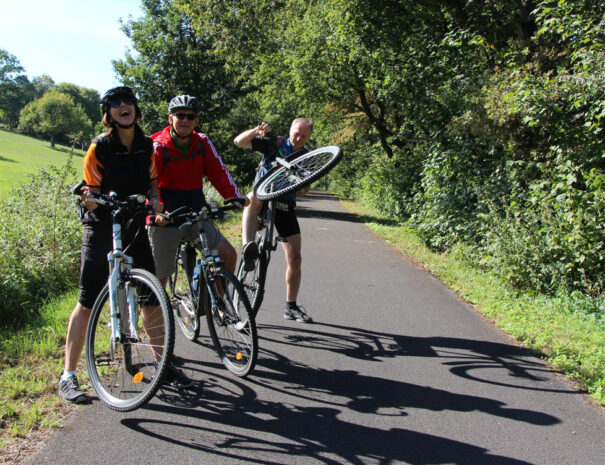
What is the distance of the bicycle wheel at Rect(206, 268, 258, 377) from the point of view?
11.2 ft

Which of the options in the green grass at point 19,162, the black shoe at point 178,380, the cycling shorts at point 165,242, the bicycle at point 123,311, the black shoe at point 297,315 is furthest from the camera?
the green grass at point 19,162

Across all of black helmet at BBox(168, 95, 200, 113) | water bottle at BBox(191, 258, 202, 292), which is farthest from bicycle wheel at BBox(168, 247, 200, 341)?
black helmet at BBox(168, 95, 200, 113)

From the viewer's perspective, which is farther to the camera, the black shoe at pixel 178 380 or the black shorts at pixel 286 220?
the black shorts at pixel 286 220

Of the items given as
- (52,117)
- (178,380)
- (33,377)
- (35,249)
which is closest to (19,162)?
(35,249)

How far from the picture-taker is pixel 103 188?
3281 millimetres

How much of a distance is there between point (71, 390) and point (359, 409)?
6.52 feet

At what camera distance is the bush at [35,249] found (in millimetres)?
5211

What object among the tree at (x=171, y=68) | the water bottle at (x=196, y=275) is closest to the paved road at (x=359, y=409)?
the water bottle at (x=196, y=275)

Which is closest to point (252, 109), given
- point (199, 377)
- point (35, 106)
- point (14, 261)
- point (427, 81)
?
point (427, 81)

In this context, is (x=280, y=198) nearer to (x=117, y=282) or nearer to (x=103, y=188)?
(x=103, y=188)

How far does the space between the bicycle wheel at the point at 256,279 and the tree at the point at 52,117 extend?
106426mm

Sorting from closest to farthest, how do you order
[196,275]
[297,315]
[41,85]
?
[196,275] → [297,315] → [41,85]

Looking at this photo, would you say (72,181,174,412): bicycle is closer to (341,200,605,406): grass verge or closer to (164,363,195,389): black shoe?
(164,363,195,389): black shoe

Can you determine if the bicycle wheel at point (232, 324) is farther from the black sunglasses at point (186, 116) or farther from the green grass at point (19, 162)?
the green grass at point (19, 162)
